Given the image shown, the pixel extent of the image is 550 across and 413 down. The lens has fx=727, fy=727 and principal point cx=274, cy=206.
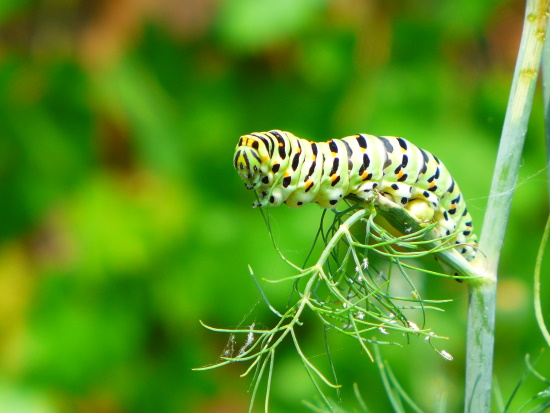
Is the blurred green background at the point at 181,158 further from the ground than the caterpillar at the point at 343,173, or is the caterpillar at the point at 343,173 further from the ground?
the caterpillar at the point at 343,173

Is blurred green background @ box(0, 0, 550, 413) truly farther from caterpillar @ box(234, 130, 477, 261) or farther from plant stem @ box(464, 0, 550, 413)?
plant stem @ box(464, 0, 550, 413)

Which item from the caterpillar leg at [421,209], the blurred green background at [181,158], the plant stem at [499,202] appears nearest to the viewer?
the plant stem at [499,202]

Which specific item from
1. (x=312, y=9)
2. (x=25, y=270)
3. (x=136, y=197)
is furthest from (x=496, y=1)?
(x=25, y=270)

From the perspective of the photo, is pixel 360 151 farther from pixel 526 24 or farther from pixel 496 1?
pixel 496 1

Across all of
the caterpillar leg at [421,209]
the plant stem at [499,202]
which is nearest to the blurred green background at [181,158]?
the caterpillar leg at [421,209]

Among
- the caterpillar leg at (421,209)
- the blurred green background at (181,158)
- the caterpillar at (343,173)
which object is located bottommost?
the blurred green background at (181,158)

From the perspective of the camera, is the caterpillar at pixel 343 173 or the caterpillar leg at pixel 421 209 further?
the caterpillar leg at pixel 421 209

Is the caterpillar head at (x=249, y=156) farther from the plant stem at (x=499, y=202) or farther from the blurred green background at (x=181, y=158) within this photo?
the blurred green background at (x=181, y=158)
